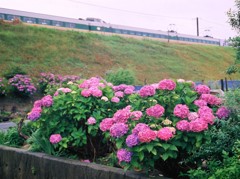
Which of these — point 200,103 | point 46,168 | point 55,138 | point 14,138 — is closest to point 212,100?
point 200,103

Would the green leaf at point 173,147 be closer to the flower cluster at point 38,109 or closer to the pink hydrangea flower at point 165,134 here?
the pink hydrangea flower at point 165,134

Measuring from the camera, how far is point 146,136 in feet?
11.5

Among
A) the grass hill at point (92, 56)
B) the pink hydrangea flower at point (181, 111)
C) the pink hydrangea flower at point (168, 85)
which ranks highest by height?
the grass hill at point (92, 56)

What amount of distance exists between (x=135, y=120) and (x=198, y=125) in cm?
67

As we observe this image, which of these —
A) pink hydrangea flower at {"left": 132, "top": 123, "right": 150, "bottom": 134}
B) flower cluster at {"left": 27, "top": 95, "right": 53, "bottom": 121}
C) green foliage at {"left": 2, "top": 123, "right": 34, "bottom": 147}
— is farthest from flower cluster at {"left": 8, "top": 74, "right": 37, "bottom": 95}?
pink hydrangea flower at {"left": 132, "top": 123, "right": 150, "bottom": 134}

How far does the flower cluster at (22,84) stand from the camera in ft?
70.0

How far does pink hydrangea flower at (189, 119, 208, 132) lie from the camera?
3.56 meters

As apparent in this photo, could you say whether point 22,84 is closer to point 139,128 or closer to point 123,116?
point 123,116

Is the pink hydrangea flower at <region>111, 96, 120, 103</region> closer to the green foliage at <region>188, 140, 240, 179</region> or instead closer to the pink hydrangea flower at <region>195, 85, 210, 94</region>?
the pink hydrangea flower at <region>195, 85, 210, 94</region>

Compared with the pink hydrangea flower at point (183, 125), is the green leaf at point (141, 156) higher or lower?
lower

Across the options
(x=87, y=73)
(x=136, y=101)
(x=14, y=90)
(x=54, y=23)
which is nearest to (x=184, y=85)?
(x=136, y=101)

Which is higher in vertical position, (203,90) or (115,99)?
(203,90)

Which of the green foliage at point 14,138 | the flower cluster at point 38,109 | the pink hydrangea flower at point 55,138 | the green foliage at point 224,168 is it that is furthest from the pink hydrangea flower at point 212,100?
the green foliage at point 14,138

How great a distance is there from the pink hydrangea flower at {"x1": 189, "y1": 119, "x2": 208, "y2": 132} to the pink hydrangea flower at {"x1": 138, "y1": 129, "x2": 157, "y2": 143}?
0.36 metres
